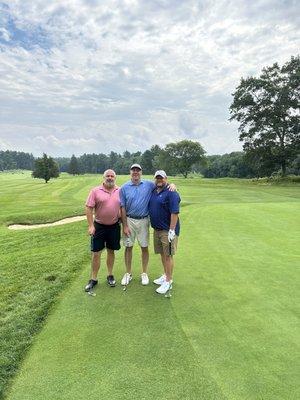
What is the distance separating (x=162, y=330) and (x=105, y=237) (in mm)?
2929

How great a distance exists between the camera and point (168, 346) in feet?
18.1

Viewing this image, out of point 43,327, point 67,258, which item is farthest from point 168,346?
point 67,258

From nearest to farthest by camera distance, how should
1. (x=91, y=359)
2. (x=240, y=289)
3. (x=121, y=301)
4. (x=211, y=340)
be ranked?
1. (x=91, y=359)
2. (x=211, y=340)
3. (x=121, y=301)
4. (x=240, y=289)

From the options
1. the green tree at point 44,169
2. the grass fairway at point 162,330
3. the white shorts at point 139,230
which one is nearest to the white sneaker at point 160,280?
the grass fairway at point 162,330

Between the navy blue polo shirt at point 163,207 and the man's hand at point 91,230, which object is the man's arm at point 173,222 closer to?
the navy blue polo shirt at point 163,207

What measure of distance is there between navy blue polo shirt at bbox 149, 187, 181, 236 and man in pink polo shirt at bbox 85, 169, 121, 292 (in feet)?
2.40

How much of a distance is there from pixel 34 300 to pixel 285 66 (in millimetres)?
55729

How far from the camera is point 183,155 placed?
344 feet

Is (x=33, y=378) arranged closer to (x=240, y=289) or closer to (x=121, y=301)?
(x=121, y=301)

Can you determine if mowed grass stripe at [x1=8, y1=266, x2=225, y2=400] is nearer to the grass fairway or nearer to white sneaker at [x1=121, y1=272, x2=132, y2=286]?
the grass fairway

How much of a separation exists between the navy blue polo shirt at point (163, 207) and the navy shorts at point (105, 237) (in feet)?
2.82

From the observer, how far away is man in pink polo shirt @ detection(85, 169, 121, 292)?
821 centimetres

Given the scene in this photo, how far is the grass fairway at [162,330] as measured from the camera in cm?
470

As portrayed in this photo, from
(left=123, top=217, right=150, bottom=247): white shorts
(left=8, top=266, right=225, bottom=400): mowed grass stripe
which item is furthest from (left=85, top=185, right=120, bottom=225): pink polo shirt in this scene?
(left=8, top=266, right=225, bottom=400): mowed grass stripe
